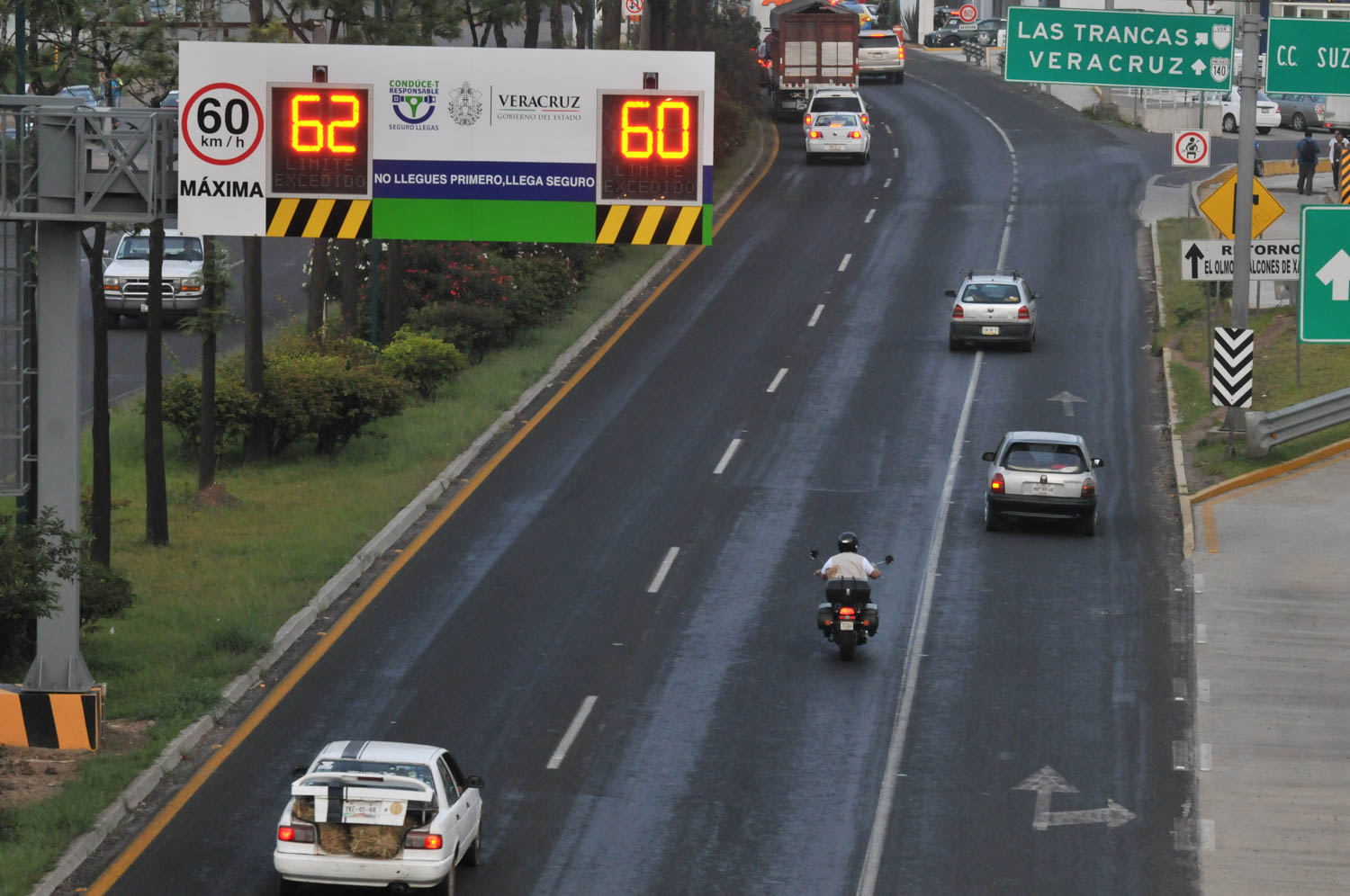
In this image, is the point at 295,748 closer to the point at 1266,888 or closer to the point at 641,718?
the point at 641,718

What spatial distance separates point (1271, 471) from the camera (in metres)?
35.1

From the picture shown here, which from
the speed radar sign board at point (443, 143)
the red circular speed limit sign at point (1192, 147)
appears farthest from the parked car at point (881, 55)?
the speed radar sign board at point (443, 143)

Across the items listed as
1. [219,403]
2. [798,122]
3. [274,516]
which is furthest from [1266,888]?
[798,122]

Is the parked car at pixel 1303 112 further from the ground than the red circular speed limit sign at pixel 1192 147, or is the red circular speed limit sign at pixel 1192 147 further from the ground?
the parked car at pixel 1303 112

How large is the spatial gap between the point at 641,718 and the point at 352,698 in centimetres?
349

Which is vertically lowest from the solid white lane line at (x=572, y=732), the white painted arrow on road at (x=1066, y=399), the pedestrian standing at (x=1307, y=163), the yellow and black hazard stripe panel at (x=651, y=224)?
the solid white lane line at (x=572, y=732)

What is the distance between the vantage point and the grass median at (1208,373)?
35688mm

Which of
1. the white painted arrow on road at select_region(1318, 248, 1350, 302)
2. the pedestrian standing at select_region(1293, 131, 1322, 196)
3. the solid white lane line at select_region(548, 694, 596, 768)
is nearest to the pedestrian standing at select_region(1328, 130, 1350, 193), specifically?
the pedestrian standing at select_region(1293, 131, 1322, 196)

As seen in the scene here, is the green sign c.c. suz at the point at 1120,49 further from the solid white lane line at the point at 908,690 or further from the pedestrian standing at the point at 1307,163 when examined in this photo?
the pedestrian standing at the point at 1307,163

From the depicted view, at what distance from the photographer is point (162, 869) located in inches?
722

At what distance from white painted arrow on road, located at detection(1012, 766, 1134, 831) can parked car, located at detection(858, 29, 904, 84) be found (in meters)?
71.6

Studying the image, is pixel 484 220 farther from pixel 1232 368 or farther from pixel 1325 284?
pixel 1232 368

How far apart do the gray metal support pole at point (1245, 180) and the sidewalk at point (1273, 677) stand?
326 centimetres

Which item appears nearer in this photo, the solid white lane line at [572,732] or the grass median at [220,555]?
the grass median at [220,555]
